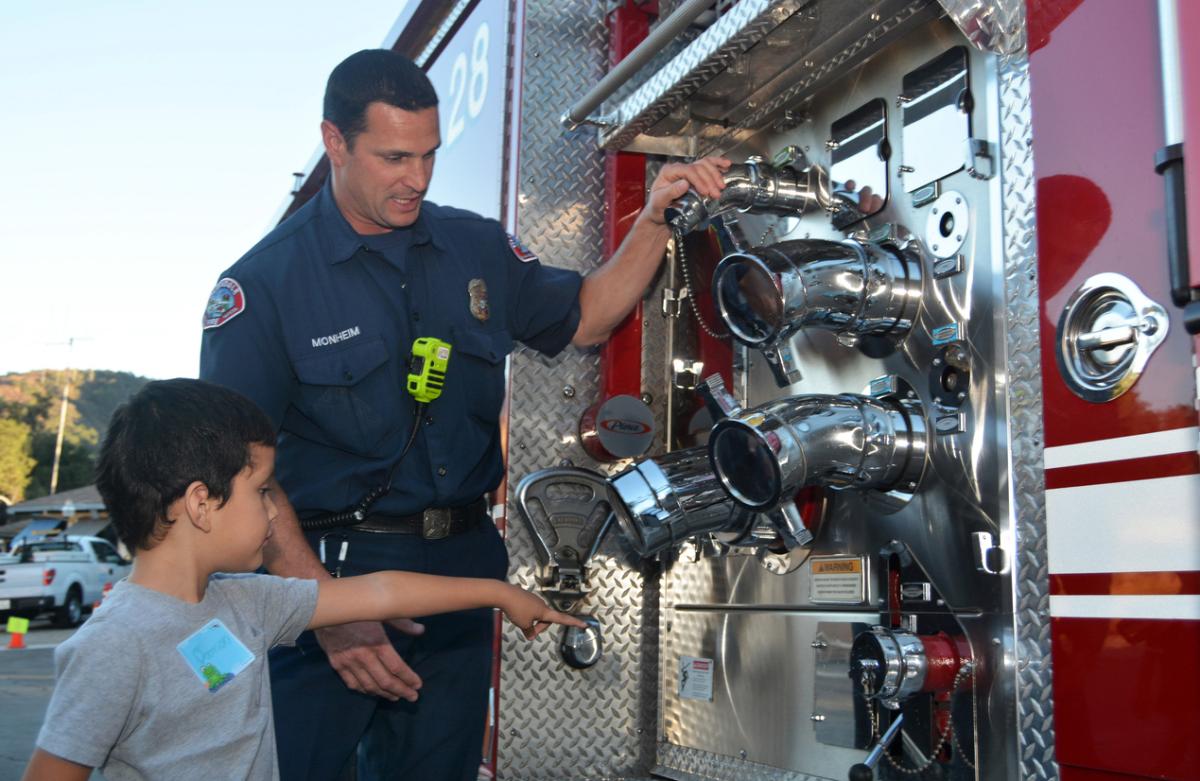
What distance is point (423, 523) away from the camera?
2.45 metres

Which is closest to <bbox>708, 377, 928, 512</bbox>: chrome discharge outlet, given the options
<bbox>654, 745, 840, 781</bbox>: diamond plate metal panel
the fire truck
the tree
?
the fire truck

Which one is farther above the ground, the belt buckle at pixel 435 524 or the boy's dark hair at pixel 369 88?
the boy's dark hair at pixel 369 88

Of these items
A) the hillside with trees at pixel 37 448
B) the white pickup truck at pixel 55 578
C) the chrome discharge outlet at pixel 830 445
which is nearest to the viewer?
the chrome discharge outlet at pixel 830 445

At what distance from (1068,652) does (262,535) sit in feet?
4.03

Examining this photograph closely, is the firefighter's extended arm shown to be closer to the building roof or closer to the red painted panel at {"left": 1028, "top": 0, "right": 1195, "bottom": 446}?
the red painted panel at {"left": 1028, "top": 0, "right": 1195, "bottom": 446}

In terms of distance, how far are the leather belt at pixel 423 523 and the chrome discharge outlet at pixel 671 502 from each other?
38 cm

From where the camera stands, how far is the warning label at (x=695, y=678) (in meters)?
2.89

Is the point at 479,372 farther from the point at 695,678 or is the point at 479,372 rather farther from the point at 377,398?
the point at 695,678

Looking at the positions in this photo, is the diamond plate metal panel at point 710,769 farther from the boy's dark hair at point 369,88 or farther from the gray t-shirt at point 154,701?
the boy's dark hair at point 369,88

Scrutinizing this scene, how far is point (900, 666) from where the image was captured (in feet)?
6.90

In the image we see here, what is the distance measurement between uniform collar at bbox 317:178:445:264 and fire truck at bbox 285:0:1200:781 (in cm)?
54

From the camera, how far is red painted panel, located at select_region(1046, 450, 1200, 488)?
60.6 inches

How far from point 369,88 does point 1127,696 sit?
1859mm

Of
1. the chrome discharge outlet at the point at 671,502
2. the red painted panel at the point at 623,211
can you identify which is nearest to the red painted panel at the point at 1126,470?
the chrome discharge outlet at the point at 671,502
